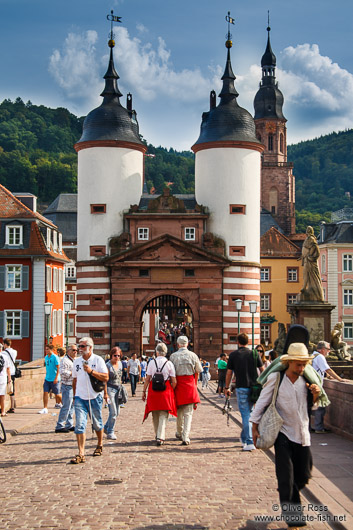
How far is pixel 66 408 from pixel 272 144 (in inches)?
3438

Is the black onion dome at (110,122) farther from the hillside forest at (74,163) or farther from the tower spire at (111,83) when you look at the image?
the hillside forest at (74,163)

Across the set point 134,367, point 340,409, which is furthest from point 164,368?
point 134,367

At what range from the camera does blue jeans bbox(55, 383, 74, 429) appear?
15.3 m

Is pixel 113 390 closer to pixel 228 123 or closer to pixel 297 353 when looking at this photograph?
pixel 297 353

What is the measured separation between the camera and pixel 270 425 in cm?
788

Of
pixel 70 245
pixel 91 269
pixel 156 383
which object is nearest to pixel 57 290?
pixel 91 269

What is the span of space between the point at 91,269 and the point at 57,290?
21.0ft

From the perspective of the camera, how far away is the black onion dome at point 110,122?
46.1 metres

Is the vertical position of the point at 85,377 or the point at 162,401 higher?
the point at 85,377

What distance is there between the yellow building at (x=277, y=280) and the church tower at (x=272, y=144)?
30156 millimetres

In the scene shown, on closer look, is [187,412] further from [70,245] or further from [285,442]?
[70,245]

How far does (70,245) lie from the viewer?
73.6 meters

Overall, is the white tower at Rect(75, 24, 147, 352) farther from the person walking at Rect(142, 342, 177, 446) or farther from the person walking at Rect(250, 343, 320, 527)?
the person walking at Rect(250, 343, 320, 527)

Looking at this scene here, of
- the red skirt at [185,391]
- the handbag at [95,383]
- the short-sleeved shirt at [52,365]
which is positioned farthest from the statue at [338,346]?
the handbag at [95,383]
